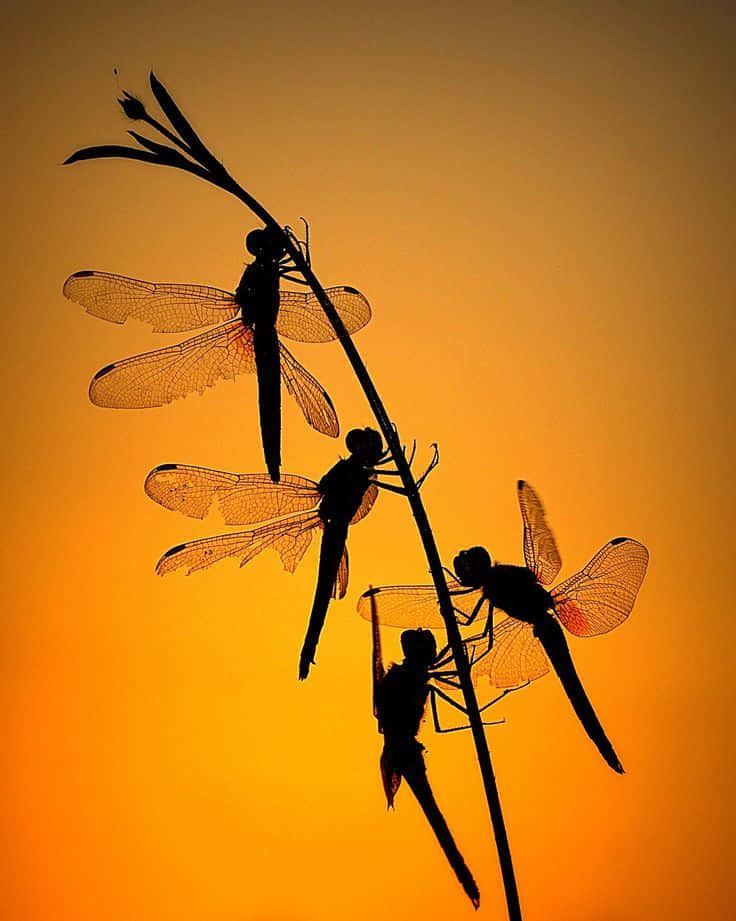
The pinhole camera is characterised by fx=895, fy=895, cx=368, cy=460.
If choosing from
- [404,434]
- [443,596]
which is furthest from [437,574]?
[404,434]

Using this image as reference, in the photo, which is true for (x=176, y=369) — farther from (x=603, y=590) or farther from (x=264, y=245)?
(x=603, y=590)

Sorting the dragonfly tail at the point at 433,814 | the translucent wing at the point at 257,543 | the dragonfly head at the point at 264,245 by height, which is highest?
the dragonfly head at the point at 264,245

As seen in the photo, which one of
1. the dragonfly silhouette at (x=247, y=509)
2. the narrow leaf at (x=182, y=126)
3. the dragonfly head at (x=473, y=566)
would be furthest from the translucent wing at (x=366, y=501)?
the narrow leaf at (x=182, y=126)

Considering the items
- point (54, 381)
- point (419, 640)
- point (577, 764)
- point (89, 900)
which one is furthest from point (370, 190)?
point (89, 900)

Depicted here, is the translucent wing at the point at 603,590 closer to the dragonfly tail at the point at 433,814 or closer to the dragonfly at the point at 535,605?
the dragonfly at the point at 535,605

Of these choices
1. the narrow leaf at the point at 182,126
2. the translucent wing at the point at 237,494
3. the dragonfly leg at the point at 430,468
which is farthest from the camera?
the translucent wing at the point at 237,494

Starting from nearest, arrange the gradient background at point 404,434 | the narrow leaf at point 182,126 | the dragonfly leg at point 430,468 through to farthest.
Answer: the narrow leaf at point 182,126
the dragonfly leg at point 430,468
the gradient background at point 404,434
